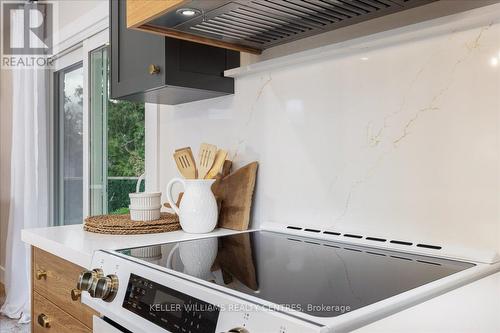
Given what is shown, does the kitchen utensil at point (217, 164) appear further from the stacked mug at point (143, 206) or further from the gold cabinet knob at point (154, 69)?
the gold cabinet knob at point (154, 69)

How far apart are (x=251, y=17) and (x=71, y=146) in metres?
2.45

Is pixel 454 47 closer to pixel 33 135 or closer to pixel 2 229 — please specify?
pixel 33 135

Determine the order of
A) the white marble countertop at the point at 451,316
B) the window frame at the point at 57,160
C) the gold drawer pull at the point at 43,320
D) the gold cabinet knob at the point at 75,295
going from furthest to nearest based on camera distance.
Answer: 1. the window frame at the point at 57,160
2. the gold drawer pull at the point at 43,320
3. the gold cabinet knob at the point at 75,295
4. the white marble countertop at the point at 451,316

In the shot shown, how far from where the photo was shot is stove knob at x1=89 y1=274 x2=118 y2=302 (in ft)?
3.31

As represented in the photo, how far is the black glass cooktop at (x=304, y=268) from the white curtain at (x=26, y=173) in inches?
94.7

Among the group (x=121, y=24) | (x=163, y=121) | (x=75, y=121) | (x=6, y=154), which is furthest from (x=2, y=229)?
(x=121, y=24)

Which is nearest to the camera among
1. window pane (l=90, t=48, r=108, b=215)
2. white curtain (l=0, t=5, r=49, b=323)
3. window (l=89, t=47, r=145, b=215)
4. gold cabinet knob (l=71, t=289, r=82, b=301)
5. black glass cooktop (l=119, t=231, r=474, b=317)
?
black glass cooktop (l=119, t=231, r=474, b=317)

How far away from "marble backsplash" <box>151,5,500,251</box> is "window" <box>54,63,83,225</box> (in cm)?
191

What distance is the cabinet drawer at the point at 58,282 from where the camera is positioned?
1232mm

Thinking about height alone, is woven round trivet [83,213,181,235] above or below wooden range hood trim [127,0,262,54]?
below

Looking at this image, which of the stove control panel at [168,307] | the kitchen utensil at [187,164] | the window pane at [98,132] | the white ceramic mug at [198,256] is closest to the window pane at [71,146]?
the window pane at [98,132]

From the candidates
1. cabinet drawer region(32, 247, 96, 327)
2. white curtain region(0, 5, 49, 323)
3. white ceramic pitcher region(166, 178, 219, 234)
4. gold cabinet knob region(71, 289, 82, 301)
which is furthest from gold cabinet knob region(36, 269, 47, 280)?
white curtain region(0, 5, 49, 323)

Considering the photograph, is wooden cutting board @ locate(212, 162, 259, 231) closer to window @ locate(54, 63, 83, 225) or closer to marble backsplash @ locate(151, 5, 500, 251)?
marble backsplash @ locate(151, 5, 500, 251)

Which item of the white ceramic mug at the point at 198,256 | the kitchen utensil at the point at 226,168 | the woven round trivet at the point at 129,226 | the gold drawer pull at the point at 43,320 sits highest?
the kitchen utensil at the point at 226,168
